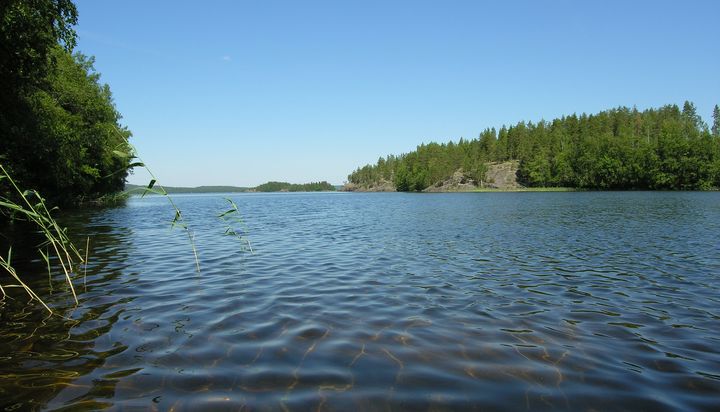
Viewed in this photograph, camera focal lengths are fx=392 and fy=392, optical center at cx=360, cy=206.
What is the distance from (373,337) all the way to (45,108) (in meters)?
37.2

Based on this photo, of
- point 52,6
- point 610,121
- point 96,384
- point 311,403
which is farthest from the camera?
point 610,121

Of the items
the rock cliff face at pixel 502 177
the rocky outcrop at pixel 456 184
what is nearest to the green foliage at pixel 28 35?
the rock cliff face at pixel 502 177

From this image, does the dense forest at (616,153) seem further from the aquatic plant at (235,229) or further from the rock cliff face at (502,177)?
the aquatic plant at (235,229)

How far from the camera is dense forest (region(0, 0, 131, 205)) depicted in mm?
17484

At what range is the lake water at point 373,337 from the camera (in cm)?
534

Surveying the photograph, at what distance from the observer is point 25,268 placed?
14.3 metres

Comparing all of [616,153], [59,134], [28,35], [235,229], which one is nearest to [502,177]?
[616,153]

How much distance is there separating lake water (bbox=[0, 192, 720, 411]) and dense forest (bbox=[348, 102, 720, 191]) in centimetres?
13215

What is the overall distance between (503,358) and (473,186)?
187 meters

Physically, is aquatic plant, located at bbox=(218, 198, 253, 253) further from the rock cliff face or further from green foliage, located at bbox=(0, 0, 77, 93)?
the rock cliff face

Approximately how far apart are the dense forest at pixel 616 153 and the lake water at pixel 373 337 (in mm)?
132148

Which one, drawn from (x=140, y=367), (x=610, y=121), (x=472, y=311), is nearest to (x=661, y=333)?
(x=472, y=311)

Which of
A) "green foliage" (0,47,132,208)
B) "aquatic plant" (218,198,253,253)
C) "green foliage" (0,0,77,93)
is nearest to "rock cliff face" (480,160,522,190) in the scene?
"green foliage" (0,47,132,208)

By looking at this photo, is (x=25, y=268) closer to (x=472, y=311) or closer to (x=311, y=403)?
(x=311, y=403)
